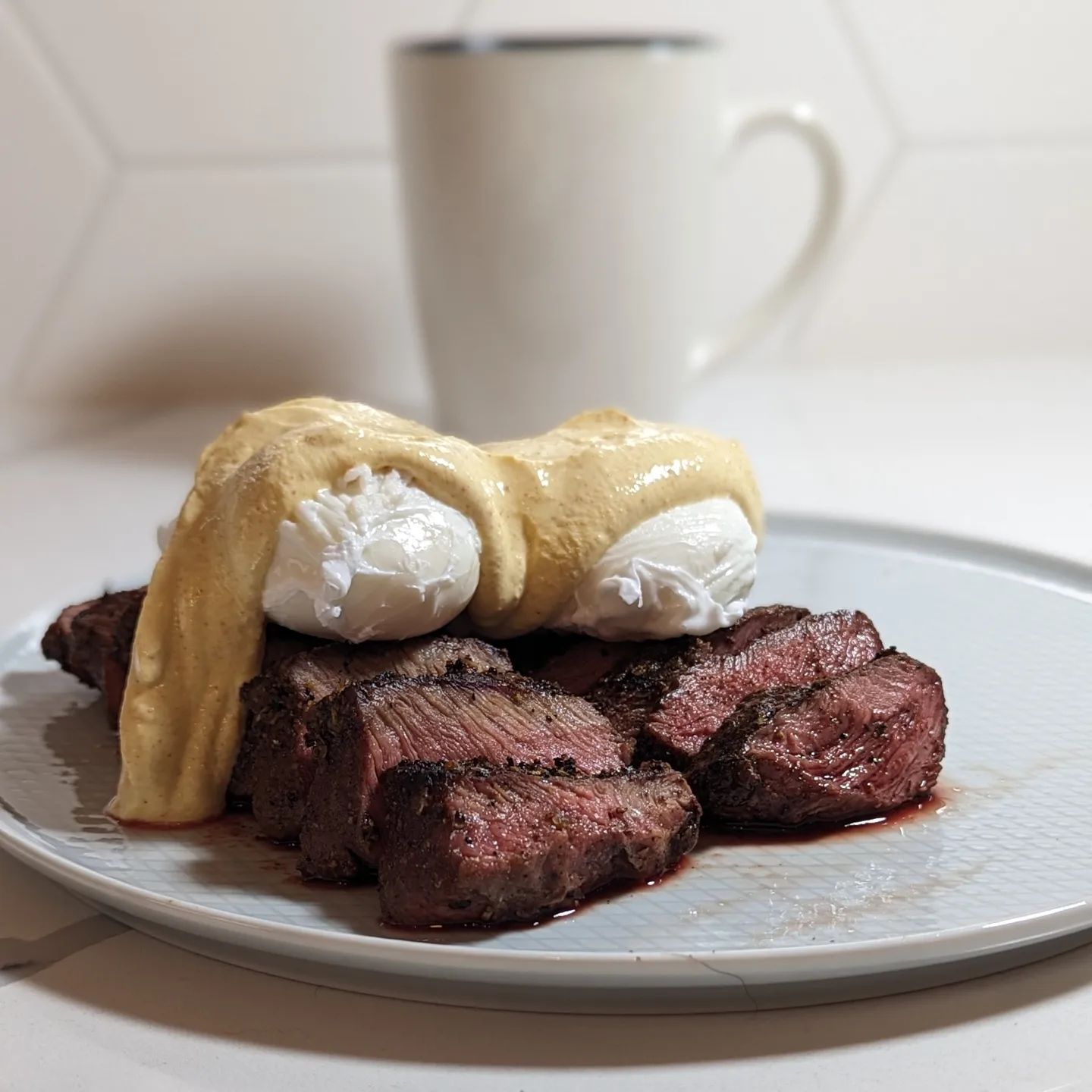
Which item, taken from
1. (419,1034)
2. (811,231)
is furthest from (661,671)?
(811,231)

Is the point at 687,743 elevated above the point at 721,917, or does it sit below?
above

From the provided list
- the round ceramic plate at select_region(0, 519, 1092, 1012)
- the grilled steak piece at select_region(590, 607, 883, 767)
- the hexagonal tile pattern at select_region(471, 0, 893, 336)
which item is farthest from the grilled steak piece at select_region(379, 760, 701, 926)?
the hexagonal tile pattern at select_region(471, 0, 893, 336)

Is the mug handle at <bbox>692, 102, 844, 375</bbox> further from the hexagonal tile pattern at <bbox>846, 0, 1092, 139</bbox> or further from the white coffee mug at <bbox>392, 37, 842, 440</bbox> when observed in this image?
the hexagonal tile pattern at <bbox>846, 0, 1092, 139</bbox>

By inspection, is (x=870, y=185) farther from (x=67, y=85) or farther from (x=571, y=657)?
(x=571, y=657)

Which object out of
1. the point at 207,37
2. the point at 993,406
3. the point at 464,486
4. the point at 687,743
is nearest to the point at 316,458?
the point at 464,486

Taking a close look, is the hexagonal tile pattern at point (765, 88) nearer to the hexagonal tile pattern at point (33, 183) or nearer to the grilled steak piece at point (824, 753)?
the hexagonal tile pattern at point (33, 183)

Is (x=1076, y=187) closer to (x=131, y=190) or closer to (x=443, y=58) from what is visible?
(x=443, y=58)
